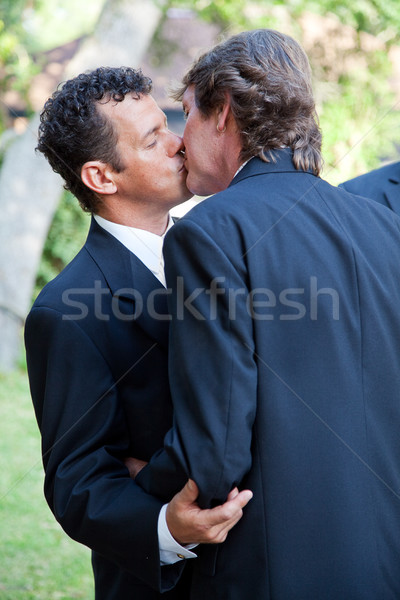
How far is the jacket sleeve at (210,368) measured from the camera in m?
1.62

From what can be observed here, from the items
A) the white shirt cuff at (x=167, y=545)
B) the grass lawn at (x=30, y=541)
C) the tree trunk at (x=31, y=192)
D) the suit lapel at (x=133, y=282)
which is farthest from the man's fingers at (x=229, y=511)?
the tree trunk at (x=31, y=192)

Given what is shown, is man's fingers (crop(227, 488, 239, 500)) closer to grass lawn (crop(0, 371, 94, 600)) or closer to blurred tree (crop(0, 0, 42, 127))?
grass lawn (crop(0, 371, 94, 600))

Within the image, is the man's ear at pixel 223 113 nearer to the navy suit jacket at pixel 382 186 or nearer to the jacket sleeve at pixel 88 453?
the jacket sleeve at pixel 88 453

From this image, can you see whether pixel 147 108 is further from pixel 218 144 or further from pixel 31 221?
pixel 31 221

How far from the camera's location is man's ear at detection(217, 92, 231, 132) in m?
1.97

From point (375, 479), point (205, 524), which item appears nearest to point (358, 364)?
point (375, 479)

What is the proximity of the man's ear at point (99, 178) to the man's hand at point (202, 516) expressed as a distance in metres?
1.15

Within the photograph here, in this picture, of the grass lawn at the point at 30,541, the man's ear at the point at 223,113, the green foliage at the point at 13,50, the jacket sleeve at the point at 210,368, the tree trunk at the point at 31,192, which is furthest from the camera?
the green foliage at the point at 13,50

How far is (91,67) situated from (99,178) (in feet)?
24.5

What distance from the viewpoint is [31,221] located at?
9594 mm

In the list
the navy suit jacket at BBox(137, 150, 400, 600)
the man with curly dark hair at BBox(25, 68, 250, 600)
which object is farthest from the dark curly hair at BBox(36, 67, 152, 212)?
the navy suit jacket at BBox(137, 150, 400, 600)

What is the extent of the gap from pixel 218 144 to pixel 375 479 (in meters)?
1.07

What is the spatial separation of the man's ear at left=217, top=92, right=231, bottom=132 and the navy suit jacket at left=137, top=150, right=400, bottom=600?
294 millimetres

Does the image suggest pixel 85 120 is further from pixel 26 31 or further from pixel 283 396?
pixel 26 31
